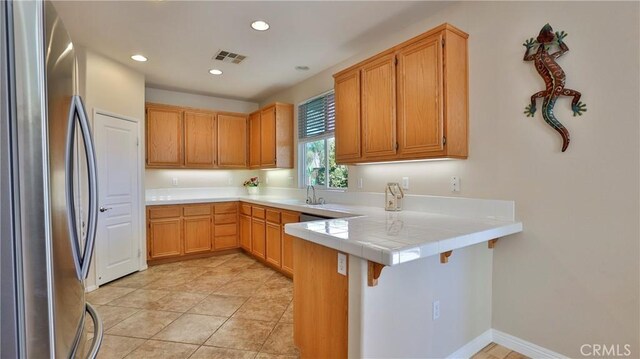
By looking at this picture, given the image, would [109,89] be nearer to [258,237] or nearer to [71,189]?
[258,237]

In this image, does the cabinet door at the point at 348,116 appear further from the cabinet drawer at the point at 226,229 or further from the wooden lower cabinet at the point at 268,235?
the cabinet drawer at the point at 226,229

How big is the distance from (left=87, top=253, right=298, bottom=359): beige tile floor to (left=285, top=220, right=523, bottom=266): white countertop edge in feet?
3.32

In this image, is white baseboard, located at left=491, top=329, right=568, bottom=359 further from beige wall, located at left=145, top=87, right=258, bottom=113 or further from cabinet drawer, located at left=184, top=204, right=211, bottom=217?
beige wall, located at left=145, top=87, right=258, bottom=113

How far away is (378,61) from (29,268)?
259 cm

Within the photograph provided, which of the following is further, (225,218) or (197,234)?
(225,218)

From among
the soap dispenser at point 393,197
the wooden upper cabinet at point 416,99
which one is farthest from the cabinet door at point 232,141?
the soap dispenser at point 393,197

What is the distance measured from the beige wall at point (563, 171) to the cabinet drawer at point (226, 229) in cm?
343

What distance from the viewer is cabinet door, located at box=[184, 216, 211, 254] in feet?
14.3

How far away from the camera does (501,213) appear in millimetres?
2148

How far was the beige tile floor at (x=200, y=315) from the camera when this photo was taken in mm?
2125


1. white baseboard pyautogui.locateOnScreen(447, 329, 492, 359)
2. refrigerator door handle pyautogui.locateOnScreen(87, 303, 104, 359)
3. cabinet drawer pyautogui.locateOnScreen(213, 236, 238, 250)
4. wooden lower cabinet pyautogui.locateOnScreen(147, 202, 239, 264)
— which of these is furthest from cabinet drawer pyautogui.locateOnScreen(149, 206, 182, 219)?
white baseboard pyautogui.locateOnScreen(447, 329, 492, 359)

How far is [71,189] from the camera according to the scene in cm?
104

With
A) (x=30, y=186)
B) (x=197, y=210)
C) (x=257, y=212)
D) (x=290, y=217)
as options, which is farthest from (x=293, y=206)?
(x=30, y=186)

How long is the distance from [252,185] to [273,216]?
5.46 ft
